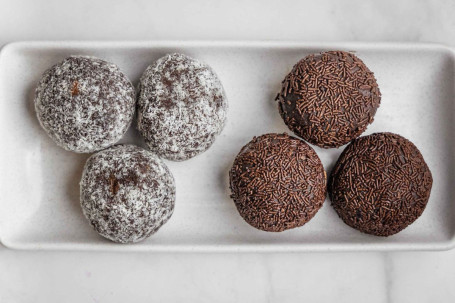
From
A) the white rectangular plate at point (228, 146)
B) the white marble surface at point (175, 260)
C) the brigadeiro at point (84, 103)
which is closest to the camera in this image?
the brigadeiro at point (84, 103)

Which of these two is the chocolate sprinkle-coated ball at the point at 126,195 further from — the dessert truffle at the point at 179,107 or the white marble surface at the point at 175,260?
the white marble surface at the point at 175,260

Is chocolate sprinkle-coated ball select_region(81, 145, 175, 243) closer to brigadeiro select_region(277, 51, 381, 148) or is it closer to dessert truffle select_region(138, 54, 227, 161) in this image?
dessert truffle select_region(138, 54, 227, 161)

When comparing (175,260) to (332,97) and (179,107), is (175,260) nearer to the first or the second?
(179,107)

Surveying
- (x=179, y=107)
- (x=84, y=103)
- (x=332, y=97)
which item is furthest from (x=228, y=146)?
(x=84, y=103)

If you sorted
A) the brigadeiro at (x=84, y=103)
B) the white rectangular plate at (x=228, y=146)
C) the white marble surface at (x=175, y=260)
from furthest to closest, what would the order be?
the white marble surface at (x=175, y=260)
the white rectangular plate at (x=228, y=146)
the brigadeiro at (x=84, y=103)

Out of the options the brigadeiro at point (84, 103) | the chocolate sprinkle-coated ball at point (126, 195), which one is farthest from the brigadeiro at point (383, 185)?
the brigadeiro at point (84, 103)

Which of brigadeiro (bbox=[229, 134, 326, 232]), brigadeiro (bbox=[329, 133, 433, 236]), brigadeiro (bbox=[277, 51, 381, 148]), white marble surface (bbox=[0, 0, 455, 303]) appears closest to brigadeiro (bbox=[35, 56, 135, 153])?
white marble surface (bbox=[0, 0, 455, 303])

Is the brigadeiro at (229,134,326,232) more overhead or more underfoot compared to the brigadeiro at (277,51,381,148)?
more underfoot
